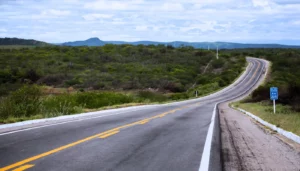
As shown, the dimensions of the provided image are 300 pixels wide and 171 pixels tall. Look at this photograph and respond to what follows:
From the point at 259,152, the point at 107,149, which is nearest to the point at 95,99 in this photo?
the point at 107,149

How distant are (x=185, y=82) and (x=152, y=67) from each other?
19.3 m

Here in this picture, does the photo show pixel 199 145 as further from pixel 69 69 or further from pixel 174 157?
pixel 69 69

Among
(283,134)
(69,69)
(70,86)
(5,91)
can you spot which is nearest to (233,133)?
(283,134)

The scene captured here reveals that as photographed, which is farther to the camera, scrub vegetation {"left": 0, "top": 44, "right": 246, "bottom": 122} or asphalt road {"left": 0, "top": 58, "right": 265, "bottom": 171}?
scrub vegetation {"left": 0, "top": 44, "right": 246, "bottom": 122}

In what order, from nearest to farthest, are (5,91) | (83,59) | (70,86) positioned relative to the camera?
(5,91) < (70,86) < (83,59)

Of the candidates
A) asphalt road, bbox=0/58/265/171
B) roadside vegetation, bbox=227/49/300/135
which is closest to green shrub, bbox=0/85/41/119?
asphalt road, bbox=0/58/265/171

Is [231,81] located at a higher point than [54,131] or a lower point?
lower

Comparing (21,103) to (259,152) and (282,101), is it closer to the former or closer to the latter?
(259,152)

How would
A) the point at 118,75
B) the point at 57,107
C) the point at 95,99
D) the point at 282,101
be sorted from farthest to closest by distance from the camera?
the point at 118,75 → the point at 282,101 → the point at 95,99 → the point at 57,107

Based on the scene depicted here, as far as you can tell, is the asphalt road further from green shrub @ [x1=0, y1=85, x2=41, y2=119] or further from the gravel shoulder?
green shrub @ [x1=0, y1=85, x2=41, y2=119]

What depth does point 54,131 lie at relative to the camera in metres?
12.1

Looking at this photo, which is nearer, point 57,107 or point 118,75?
point 57,107

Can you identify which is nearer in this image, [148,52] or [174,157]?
[174,157]

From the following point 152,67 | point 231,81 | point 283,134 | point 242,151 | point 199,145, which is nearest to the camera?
point 242,151
